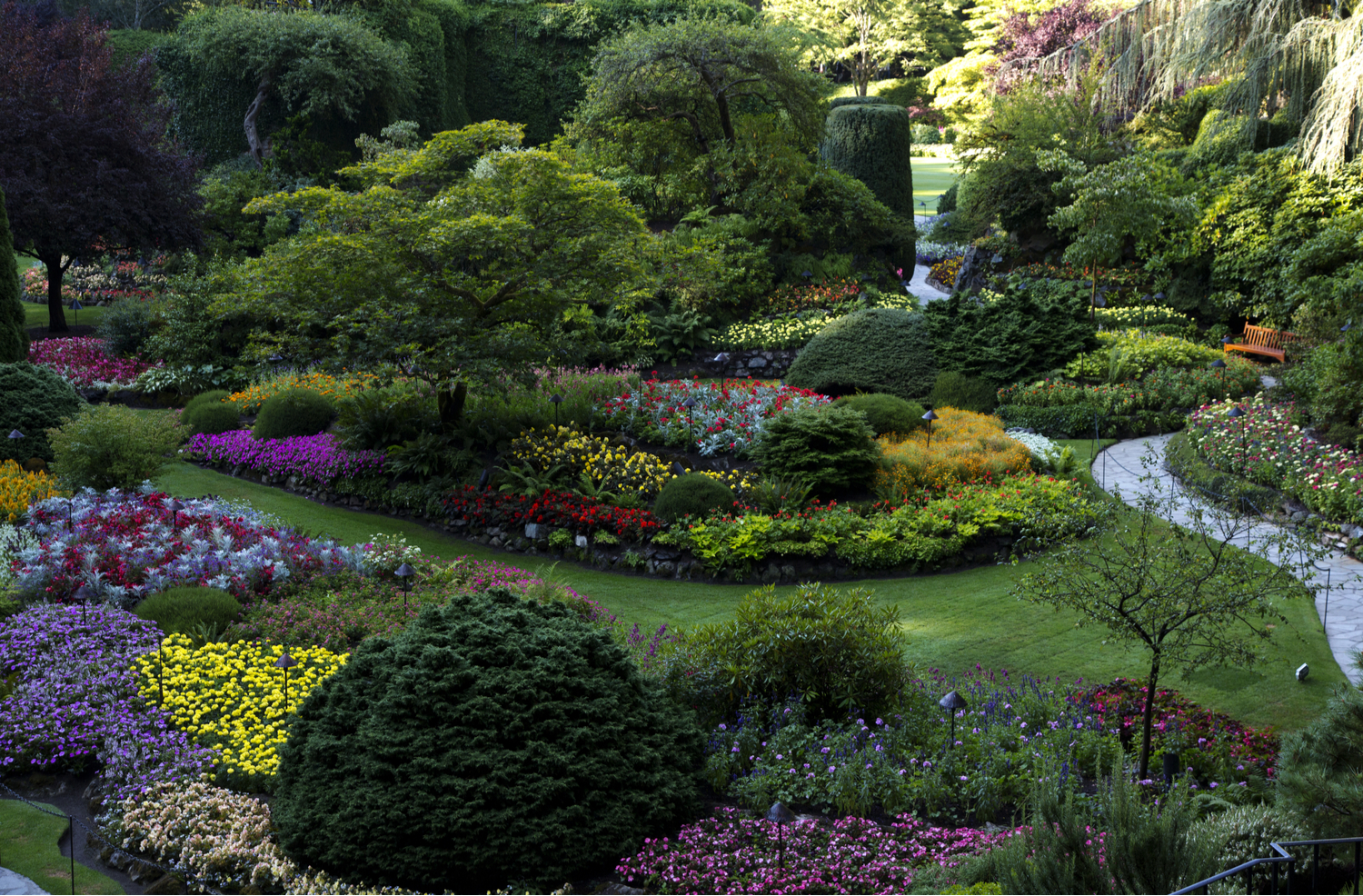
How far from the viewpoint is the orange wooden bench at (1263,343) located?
56.3ft

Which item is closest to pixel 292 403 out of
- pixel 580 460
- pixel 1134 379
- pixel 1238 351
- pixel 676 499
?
pixel 580 460

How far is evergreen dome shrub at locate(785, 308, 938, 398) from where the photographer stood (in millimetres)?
15336

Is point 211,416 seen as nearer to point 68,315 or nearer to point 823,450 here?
point 823,450

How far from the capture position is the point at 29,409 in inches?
459

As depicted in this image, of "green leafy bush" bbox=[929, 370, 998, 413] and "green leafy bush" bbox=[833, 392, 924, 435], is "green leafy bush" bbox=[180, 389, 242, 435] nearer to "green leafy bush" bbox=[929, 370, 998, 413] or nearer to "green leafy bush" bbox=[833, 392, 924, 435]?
"green leafy bush" bbox=[833, 392, 924, 435]

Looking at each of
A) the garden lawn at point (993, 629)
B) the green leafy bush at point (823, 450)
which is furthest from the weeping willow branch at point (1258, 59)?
the garden lawn at point (993, 629)

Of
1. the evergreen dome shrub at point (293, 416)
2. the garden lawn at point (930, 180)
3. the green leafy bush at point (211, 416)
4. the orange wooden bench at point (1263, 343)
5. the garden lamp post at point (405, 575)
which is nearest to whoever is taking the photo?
the garden lamp post at point (405, 575)

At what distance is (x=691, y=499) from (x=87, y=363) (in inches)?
521

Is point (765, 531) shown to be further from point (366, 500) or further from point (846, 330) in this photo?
point (846, 330)

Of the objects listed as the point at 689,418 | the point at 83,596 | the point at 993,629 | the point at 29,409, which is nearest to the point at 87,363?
the point at 29,409

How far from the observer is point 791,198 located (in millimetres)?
21047

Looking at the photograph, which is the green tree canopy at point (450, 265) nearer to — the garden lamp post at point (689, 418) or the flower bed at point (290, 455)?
the flower bed at point (290, 455)

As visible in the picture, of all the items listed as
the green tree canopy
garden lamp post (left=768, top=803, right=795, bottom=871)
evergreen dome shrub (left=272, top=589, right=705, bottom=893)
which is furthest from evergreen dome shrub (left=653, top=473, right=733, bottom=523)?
garden lamp post (left=768, top=803, right=795, bottom=871)

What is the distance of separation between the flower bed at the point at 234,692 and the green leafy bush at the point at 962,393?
34.4 ft
